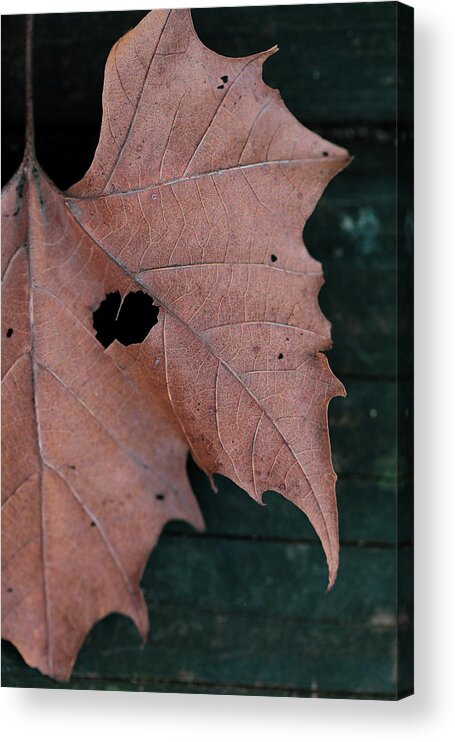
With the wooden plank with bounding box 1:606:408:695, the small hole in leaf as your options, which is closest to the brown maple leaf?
the small hole in leaf

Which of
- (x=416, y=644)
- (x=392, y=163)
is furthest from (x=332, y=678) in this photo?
(x=392, y=163)

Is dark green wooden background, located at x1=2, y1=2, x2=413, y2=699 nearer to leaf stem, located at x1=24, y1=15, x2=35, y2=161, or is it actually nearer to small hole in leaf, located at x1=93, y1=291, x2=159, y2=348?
leaf stem, located at x1=24, y1=15, x2=35, y2=161

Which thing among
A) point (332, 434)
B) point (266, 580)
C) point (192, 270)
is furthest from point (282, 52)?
point (266, 580)

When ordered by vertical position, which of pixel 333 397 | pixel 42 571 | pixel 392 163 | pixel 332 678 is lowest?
pixel 332 678

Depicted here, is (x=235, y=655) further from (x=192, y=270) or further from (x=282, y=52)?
(x=282, y=52)

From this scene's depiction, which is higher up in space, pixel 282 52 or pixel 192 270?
pixel 282 52

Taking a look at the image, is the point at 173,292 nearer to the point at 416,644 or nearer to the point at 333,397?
the point at 333,397
